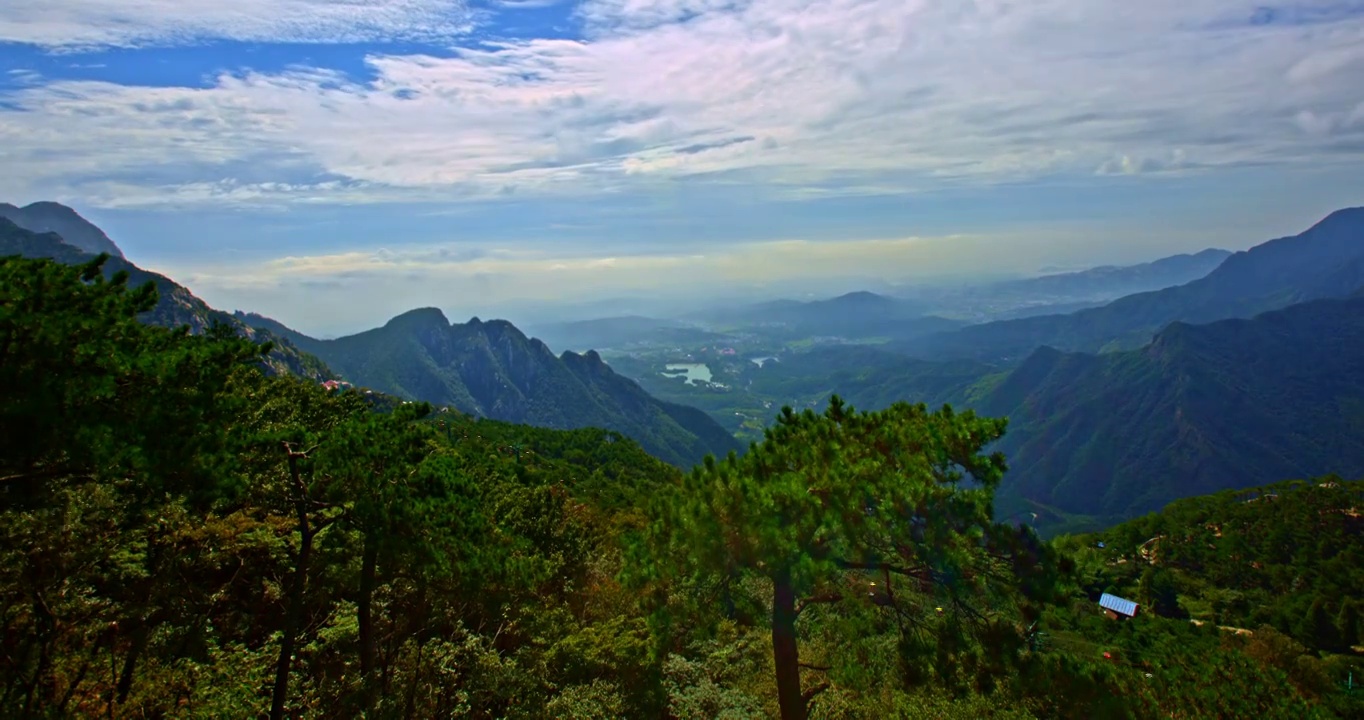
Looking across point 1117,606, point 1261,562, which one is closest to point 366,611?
point 1117,606

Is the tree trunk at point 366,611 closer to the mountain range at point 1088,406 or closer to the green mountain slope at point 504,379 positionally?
the mountain range at point 1088,406

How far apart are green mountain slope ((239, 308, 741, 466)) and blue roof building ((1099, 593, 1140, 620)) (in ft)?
287

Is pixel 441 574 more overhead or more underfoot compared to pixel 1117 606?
more overhead

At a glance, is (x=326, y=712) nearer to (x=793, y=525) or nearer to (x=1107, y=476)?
(x=793, y=525)

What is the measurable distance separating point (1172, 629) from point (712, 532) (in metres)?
41.8

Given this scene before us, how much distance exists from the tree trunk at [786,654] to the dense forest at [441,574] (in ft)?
0.20

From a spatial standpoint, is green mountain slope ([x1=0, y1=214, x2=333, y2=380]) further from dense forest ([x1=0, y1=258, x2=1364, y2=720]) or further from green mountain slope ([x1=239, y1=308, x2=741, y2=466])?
dense forest ([x1=0, y1=258, x2=1364, y2=720])

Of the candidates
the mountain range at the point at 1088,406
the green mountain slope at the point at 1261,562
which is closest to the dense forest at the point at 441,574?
the green mountain slope at the point at 1261,562

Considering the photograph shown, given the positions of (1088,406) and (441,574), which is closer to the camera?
(441,574)

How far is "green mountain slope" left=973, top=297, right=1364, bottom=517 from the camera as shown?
14125 cm

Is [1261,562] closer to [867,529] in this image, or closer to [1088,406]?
[867,529]

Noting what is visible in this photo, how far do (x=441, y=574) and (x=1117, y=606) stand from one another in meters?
51.0

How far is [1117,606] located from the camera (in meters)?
45.8

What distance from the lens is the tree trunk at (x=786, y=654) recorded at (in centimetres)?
1027
